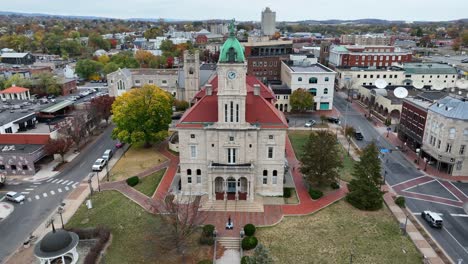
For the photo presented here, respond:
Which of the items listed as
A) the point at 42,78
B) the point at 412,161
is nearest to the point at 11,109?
the point at 42,78

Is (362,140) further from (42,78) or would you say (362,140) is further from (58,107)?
(42,78)

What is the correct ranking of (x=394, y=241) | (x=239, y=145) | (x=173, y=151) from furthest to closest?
(x=173, y=151)
(x=239, y=145)
(x=394, y=241)

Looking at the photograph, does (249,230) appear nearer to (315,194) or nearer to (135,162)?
(315,194)

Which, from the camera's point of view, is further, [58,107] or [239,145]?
[58,107]

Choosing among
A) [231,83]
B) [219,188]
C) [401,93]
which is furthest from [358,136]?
[231,83]

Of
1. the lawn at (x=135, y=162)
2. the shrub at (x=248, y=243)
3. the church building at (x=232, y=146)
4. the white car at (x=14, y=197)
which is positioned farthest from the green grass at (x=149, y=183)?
the shrub at (x=248, y=243)

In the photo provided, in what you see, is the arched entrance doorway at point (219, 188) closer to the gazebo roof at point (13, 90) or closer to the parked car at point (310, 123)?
the parked car at point (310, 123)

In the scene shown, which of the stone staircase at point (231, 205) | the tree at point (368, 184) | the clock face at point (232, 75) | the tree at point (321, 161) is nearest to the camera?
the clock face at point (232, 75)
